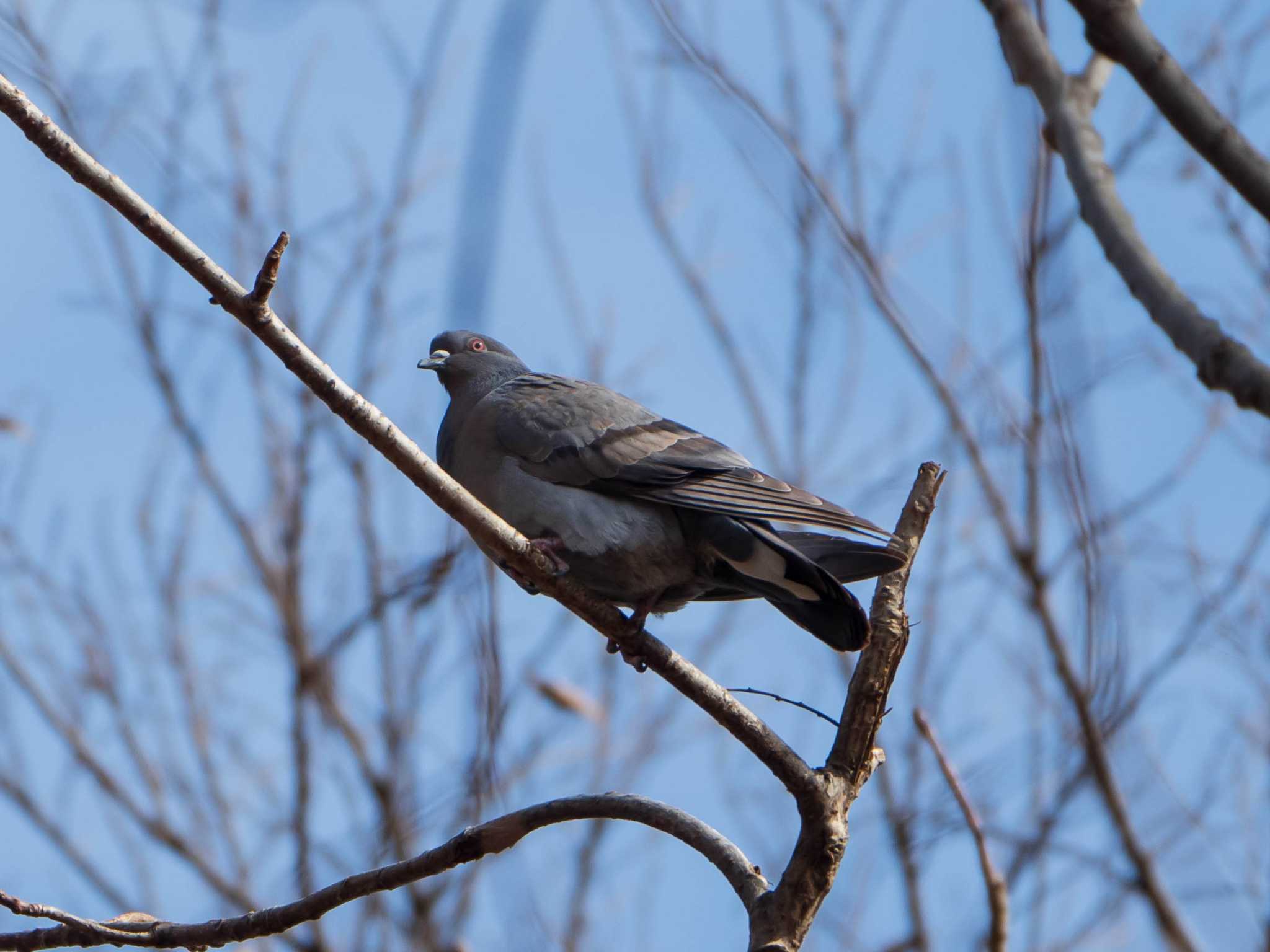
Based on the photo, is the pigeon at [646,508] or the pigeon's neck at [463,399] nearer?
the pigeon at [646,508]

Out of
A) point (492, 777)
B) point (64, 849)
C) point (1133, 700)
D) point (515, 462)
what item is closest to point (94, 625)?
point (64, 849)

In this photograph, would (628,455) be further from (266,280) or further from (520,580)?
(266,280)

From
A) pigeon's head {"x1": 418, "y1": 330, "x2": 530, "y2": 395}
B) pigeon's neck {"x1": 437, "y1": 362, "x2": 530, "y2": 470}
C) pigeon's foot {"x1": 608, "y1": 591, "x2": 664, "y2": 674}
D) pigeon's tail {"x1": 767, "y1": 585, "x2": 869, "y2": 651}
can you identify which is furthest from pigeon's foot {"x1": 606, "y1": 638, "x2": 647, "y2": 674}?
pigeon's head {"x1": 418, "y1": 330, "x2": 530, "y2": 395}

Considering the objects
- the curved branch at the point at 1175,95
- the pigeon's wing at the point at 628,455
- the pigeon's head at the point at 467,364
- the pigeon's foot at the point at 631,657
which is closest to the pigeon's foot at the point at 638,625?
the pigeon's foot at the point at 631,657

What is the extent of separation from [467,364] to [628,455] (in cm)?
155

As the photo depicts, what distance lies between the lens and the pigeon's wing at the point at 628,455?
433 cm

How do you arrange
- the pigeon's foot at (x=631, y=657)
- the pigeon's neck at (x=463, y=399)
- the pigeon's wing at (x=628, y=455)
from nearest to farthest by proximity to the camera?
the pigeon's foot at (x=631, y=657)
the pigeon's wing at (x=628, y=455)
the pigeon's neck at (x=463, y=399)

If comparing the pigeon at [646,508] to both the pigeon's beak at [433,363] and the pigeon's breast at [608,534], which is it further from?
the pigeon's beak at [433,363]

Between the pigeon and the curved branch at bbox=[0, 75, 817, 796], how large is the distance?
69 cm

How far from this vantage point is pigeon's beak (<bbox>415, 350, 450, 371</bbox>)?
5801 mm

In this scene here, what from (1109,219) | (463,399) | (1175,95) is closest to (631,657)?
(463,399)

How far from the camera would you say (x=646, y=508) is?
450 cm

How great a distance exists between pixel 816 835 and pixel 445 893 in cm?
523

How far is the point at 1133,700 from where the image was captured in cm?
610
